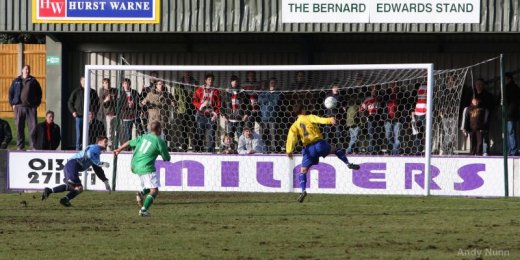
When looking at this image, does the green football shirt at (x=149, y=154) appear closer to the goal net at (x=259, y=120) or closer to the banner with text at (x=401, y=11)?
the goal net at (x=259, y=120)

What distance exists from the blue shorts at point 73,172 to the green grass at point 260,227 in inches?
16.3

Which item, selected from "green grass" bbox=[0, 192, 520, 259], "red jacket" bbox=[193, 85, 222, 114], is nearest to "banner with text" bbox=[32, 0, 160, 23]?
"red jacket" bbox=[193, 85, 222, 114]

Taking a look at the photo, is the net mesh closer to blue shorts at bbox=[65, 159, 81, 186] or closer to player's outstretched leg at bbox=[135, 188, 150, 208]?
blue shorts at bbox=[65, 159, 81, 186]

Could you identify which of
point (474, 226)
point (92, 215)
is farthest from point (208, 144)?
point (474, 226)

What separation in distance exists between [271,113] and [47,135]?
16.3 feet

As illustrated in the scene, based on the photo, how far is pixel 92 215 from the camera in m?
18.5

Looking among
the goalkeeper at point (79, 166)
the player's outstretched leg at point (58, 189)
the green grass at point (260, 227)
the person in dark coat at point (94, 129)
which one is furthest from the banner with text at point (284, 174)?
the goalkeeper at point (79, 166)

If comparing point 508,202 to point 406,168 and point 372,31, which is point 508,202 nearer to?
point 406,168

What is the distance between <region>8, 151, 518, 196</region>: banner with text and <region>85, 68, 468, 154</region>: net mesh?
1242mm

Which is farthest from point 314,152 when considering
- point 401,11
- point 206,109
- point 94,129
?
point 401,11

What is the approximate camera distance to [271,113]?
25.3m

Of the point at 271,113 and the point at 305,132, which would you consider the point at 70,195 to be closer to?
the point at 305,132

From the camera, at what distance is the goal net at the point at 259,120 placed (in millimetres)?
23391

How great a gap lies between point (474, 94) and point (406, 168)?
3.84 meters
